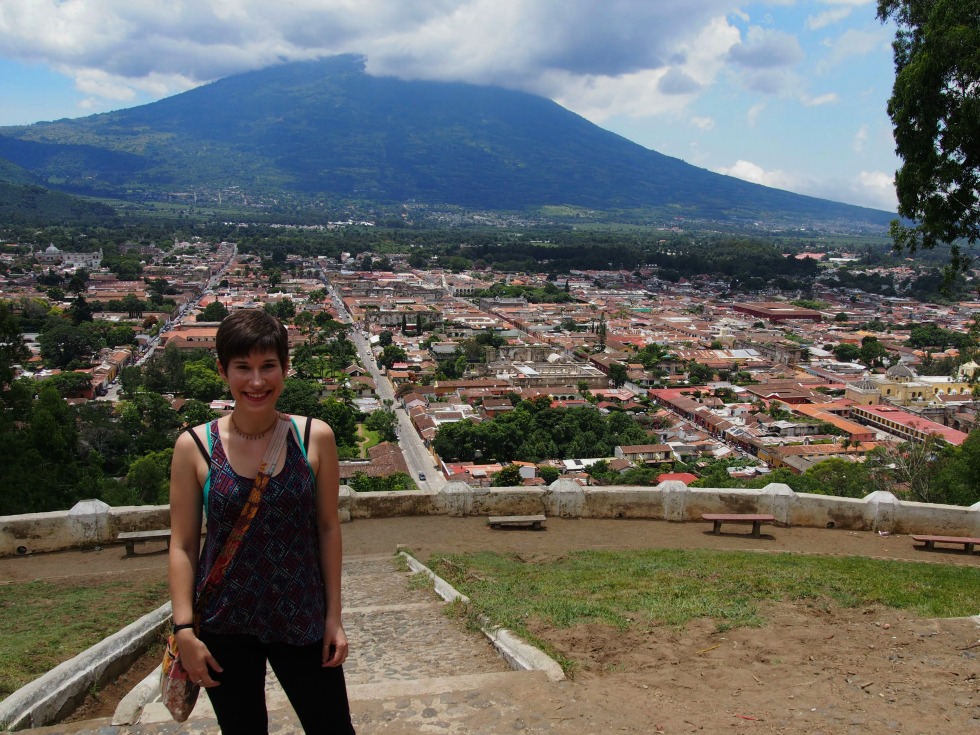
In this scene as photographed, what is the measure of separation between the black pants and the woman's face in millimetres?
564

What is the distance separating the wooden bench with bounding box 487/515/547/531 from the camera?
6793 mm

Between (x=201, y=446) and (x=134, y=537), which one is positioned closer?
(x=201, y=446)

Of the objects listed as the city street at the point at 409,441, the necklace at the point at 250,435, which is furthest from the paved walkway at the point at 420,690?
the city street at the point at 409,441

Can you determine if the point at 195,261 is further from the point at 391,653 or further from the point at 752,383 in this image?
the point at 391,653

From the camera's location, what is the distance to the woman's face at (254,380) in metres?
1.83

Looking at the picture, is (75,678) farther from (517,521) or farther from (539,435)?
(539,435)

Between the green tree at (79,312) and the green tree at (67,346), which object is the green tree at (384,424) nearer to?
the green tree at (67,346)

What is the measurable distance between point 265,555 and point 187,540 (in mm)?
195

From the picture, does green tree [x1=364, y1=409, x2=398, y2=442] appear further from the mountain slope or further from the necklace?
the mountain slope

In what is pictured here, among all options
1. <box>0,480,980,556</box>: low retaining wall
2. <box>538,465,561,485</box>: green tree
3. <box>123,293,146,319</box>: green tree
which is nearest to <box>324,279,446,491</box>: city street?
<box>538,465,561,485</box>: green tree

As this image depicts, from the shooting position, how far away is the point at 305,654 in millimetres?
1867

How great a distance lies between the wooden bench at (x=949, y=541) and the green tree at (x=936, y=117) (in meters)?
2.77

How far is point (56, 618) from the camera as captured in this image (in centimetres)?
430

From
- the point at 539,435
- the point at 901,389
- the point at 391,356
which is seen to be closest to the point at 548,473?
the point at 539,435
